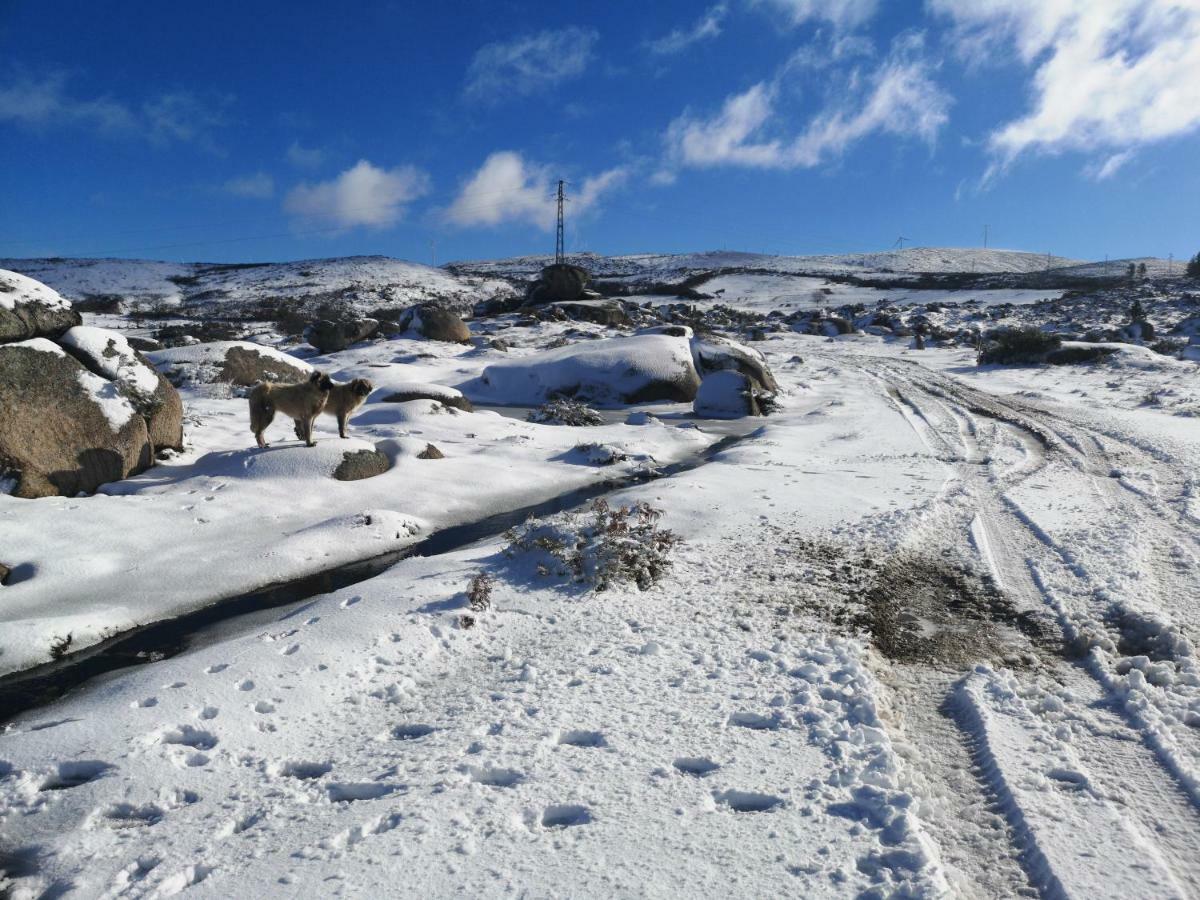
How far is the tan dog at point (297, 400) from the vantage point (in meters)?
8.76

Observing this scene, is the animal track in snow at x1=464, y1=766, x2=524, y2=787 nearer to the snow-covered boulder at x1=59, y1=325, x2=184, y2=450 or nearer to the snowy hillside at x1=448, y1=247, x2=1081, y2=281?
Answer: the snow-covered boulder at x1=59, y1=325, x2=184, y2=450

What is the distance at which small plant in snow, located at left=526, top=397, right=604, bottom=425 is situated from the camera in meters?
13.6

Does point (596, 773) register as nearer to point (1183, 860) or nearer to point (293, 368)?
point (1183, 860)

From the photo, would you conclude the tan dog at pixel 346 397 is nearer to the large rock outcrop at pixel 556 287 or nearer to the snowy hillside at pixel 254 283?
the large rock outcrop at pixel 556 287

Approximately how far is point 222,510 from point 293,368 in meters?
8.26

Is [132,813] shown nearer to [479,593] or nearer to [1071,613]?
[479,593]

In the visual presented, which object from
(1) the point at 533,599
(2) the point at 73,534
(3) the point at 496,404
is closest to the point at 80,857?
(1) the point at 533,599

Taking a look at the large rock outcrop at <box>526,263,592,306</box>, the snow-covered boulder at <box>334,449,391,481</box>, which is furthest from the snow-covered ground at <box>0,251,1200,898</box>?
the large rock outcrop at <box>526,263,592,306</box>

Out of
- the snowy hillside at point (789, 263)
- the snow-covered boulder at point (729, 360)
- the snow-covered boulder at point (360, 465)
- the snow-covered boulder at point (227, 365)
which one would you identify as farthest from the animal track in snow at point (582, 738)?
the snowy hillside at point (789, 263)

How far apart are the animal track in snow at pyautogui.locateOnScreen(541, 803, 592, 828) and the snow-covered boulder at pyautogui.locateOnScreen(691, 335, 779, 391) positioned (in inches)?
600

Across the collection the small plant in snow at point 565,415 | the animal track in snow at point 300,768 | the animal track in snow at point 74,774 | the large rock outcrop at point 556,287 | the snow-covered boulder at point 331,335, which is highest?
the large rock outcrop at point 556,287

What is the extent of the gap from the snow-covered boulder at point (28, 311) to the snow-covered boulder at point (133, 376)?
20 cm

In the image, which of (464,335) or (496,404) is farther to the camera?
(464,335)

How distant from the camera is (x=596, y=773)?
296 cm
